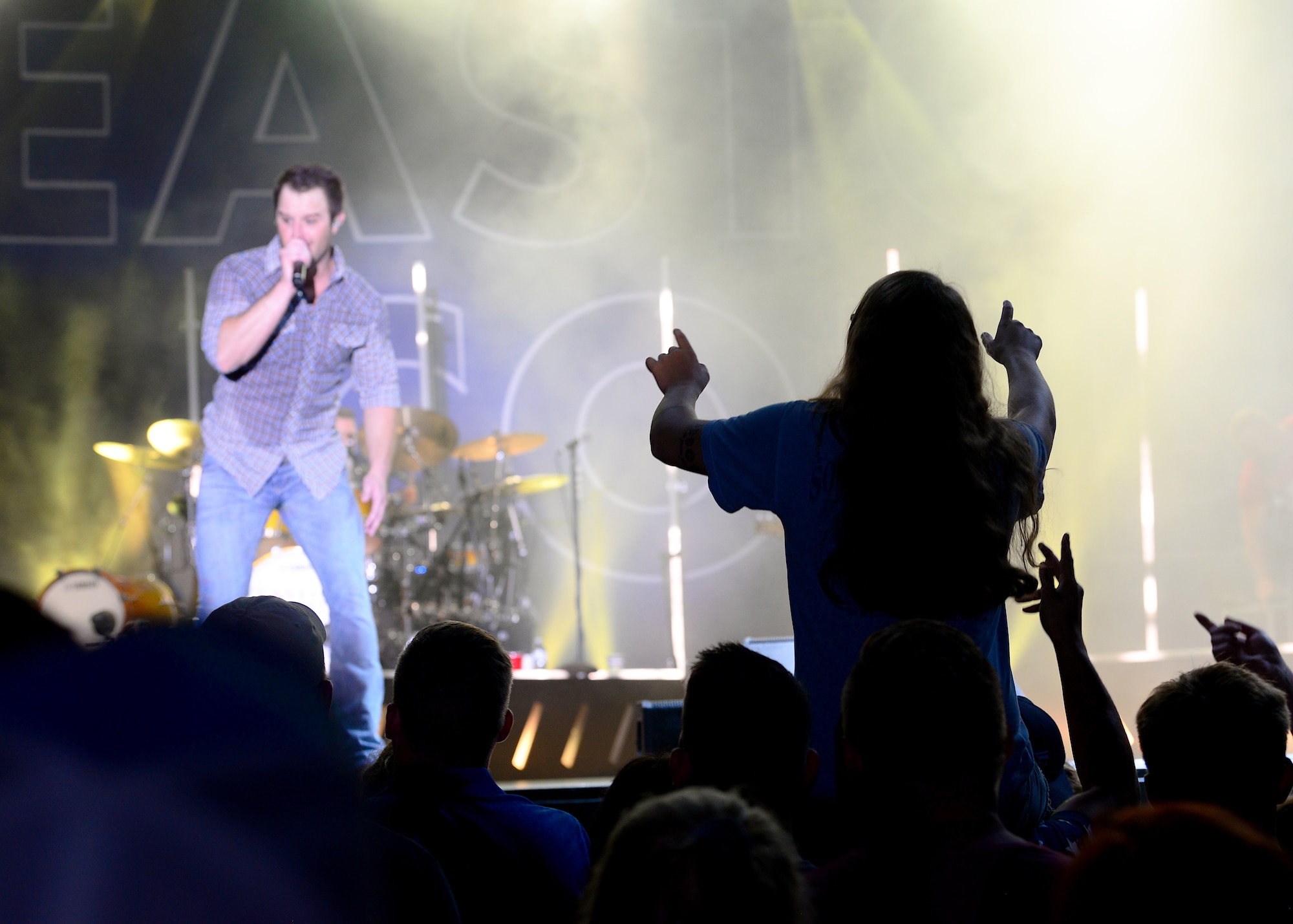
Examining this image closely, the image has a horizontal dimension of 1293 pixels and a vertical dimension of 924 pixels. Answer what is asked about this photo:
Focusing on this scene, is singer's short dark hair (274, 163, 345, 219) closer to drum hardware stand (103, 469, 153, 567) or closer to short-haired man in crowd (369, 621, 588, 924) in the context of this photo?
drum hardware stand (103, 469, 153, 567)

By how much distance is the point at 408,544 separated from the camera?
6754 mm

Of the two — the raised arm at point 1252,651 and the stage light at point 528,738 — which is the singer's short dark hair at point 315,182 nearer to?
the stage light at point 528,738

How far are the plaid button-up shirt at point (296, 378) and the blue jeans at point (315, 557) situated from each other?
0.07 meters

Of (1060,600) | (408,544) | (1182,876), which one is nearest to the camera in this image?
(1182,876)

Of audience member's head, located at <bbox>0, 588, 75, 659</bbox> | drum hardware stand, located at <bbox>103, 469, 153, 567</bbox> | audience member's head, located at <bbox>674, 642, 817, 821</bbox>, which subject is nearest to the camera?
audience member's head, located at <bbox>0, 588, 75, 659</bbox>

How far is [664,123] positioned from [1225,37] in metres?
4.02

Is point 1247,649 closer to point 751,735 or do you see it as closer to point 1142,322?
point 751,735

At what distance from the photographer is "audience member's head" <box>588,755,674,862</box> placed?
5.57 feet

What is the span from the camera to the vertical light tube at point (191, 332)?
6.95 m

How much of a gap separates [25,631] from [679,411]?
1.06m

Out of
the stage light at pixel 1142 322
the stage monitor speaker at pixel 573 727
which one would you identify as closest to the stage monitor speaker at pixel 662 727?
the stage monitor speaker at pixel 573 727

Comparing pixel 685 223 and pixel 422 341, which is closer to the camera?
pixel 422 341

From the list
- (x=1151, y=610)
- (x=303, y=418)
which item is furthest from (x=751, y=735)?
(x=1151, y=610)

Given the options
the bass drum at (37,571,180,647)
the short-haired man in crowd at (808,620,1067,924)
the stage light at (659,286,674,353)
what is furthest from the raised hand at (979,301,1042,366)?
the stage light at (659,286,674,353)
